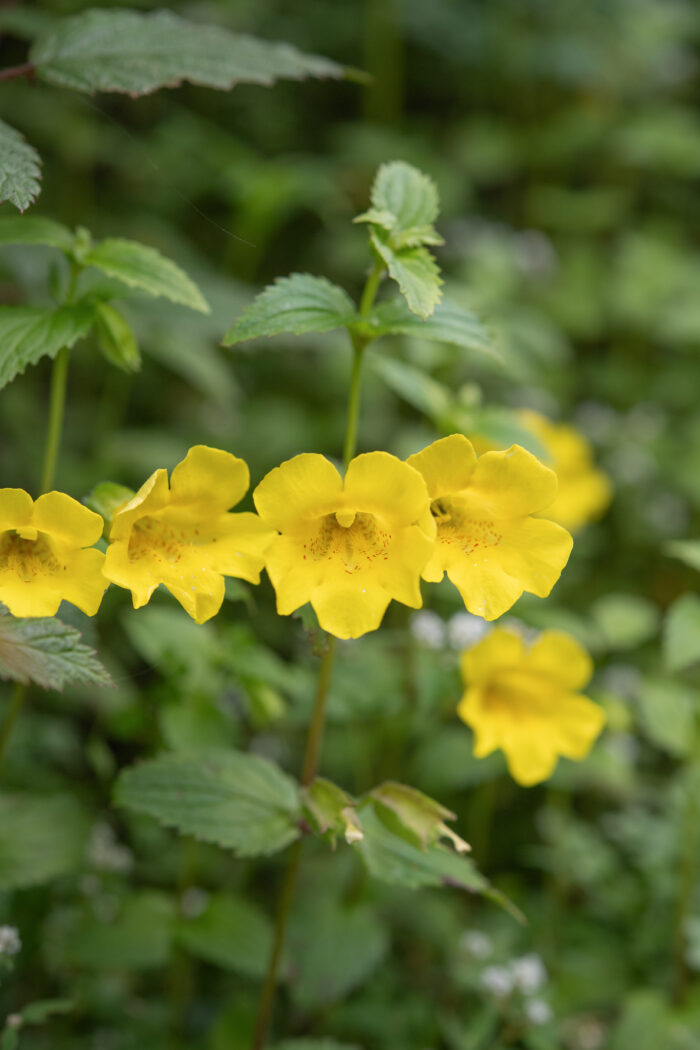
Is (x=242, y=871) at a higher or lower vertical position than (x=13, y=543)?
lower

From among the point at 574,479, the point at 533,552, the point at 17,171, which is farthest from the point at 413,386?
the point at 574,479

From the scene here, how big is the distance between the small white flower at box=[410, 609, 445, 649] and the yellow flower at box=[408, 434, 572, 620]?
466mm

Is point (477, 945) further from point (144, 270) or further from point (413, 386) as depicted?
point (144, 270)

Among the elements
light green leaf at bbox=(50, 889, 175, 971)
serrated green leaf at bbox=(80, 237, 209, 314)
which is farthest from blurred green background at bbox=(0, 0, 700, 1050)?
serrated green leaf at bbox=(80, 237, 209, 314)

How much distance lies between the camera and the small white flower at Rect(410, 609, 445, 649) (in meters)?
1.37

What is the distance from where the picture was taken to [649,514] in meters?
2.23

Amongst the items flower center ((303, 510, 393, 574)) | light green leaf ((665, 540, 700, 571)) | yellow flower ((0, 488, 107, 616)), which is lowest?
light green leaf ((665, 540, 700, 571))

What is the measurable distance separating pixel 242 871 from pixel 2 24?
4.37 ft

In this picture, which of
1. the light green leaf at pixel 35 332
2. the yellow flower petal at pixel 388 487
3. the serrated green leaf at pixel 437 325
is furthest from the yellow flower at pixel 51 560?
the serrated green leaf at pixel 437 325

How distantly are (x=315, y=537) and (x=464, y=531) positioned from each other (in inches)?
5.9

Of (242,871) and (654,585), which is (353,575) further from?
(654,585)

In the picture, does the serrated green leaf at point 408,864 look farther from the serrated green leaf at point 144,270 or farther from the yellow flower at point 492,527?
the serrated green leaf at point 144,270

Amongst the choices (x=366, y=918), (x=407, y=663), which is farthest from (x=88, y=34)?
(x=366, y=918)

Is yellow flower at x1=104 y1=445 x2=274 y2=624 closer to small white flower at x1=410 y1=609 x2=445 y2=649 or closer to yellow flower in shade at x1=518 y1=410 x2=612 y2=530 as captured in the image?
small white flower at x1=410 y1=609 x2=445 y2=649
